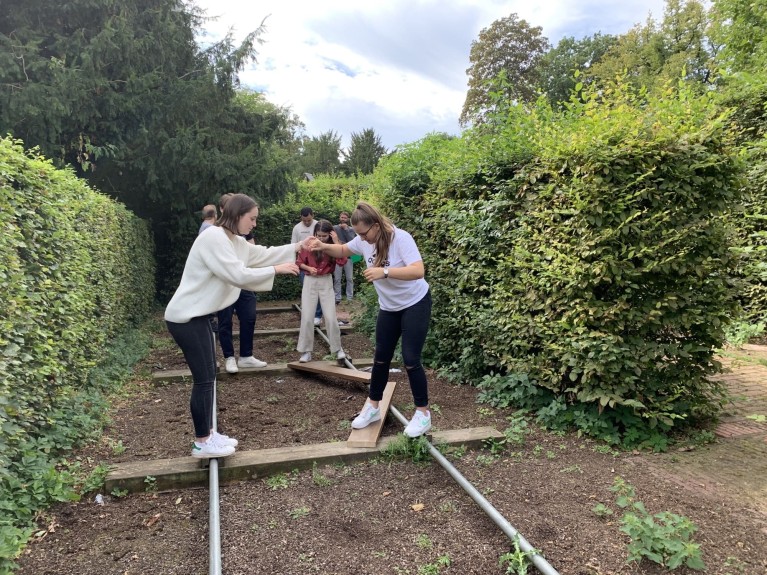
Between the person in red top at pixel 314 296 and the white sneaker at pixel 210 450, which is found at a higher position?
the person in red top at pixel 314 296

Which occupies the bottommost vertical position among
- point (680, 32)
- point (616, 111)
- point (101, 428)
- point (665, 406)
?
point (101, 428)

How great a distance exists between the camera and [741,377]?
19.1 ft

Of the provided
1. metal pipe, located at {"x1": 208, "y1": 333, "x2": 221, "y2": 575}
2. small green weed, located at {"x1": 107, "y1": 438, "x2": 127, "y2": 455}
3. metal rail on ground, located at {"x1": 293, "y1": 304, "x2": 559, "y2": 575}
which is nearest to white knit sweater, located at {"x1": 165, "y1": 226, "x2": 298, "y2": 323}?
metal pipe, located at {"x1": 208, "y1": 333, "x2": 221, "y2": 575}

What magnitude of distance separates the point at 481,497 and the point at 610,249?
7.29 feet

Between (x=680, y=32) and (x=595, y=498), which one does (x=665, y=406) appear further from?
(x=680, y=32)

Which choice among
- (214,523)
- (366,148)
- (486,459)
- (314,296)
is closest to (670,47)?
(366,148)

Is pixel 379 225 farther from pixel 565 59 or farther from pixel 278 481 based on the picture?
pixel 565 59

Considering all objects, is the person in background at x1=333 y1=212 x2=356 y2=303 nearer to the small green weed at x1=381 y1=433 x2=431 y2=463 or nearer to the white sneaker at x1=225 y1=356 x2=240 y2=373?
the white sneaker at x1=225 y1=356 x2=240 y2=373

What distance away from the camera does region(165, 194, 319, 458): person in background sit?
3293 mm

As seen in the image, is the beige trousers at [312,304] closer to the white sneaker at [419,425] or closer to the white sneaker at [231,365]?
the white sneaker at [231,365]

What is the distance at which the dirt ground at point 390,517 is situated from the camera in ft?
8.39

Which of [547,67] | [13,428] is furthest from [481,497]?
[547,67]

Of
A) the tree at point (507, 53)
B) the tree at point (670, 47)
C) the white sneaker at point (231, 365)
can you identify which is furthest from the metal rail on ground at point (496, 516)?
the tree at point (507, 53)

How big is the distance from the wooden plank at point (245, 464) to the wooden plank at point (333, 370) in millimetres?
1456
